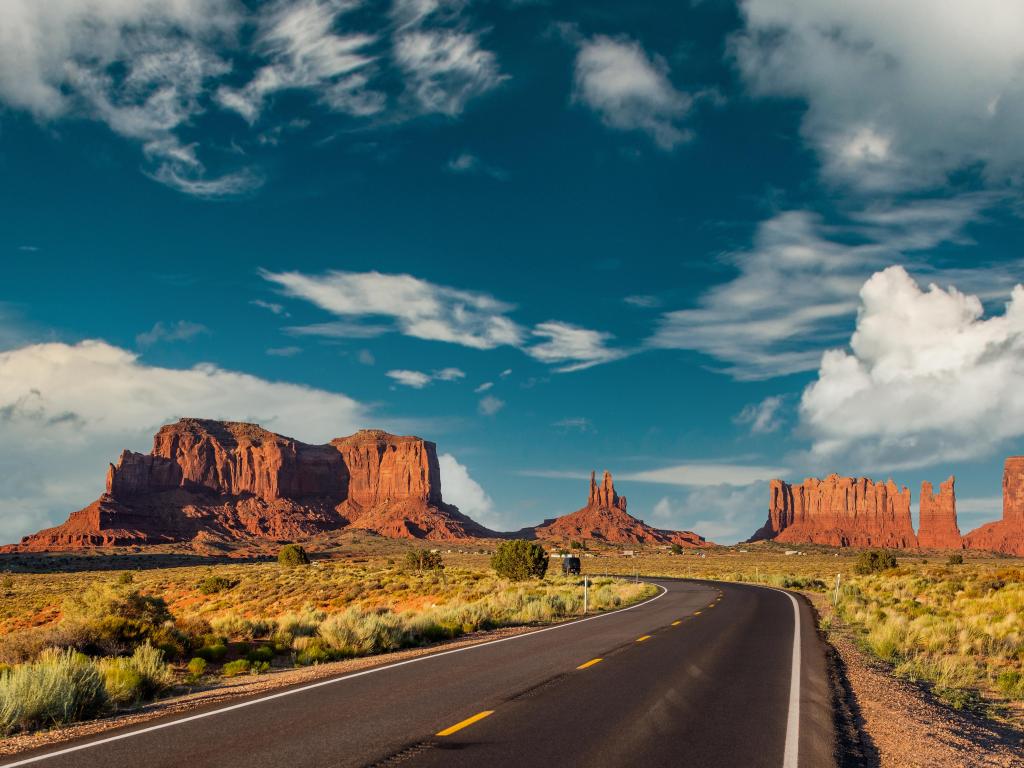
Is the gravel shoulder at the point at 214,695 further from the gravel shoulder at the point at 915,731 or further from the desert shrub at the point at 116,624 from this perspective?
the gravel shoulder at the point at 915,731

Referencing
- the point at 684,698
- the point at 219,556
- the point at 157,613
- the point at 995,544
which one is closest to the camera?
the point at 684,698

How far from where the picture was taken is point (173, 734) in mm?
8555

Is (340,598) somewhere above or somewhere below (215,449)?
below

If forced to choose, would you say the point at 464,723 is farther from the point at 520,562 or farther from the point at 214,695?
the point at 520,562

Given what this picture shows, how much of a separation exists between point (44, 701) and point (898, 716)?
1149cm

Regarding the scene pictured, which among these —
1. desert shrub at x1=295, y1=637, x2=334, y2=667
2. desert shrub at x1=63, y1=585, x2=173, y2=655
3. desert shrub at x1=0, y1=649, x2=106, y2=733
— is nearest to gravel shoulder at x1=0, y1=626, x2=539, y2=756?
desert shrub at x1=0, y1=649, x2=106, y2=733

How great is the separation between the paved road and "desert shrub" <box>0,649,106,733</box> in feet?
5.54

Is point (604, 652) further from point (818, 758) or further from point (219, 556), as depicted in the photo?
point (219, 556)

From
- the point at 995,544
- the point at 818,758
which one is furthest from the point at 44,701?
the point at 995,544

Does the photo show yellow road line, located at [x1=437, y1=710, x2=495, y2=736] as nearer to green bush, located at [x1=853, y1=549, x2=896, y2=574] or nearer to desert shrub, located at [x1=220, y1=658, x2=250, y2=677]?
desert shrub, located at [x1=220, y1=658, x2=250, y2=677]

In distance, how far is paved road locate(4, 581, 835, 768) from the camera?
7.54 meters

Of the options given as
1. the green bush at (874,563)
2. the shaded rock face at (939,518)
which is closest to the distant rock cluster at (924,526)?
the shaded rock face at (939,518)

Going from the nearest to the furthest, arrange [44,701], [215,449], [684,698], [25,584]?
1. [44,701]
2. [684,698]
3. [25,584]
4. [215,449]

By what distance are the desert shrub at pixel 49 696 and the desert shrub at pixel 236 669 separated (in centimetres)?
429
